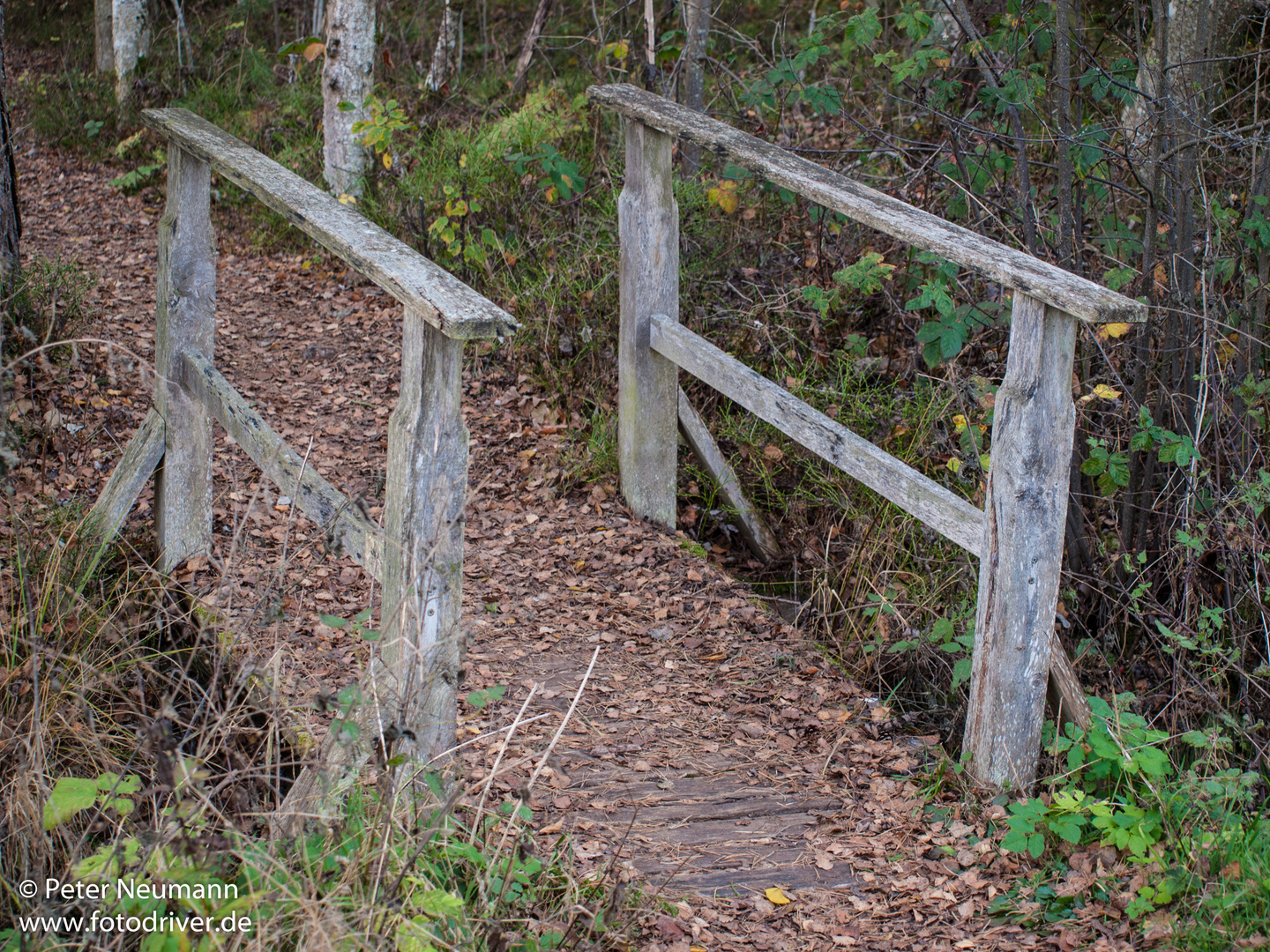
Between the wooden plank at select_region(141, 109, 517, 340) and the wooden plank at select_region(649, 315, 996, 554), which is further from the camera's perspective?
the wooden plank at select_region(649, 315, 996, 554)

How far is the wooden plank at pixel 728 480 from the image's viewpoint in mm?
4785

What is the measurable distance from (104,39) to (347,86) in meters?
4.89

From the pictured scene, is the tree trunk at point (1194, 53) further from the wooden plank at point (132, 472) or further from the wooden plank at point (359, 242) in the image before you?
the wooden plank at point (132, 472)

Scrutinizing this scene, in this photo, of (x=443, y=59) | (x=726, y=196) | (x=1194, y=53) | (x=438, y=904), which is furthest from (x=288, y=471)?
(x=443, y=59)

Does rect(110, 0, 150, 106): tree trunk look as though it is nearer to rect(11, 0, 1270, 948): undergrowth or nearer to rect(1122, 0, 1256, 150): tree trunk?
rect(11, 0, 1270, 948): undergrowth

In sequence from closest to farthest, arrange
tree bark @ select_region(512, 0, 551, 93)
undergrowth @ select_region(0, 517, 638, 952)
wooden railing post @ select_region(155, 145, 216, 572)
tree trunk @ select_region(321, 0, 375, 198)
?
1. undergrowth @ select_region(0, 517, 638, 952)
2. wooden railing post @ select_region(155, 145, 216, 572)
3. tree trunk @ select_region(321, 0, 375, 198)
4. tree bark @ select_region(512, 0, 551, 93)

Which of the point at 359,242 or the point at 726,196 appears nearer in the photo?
the point at 359,242

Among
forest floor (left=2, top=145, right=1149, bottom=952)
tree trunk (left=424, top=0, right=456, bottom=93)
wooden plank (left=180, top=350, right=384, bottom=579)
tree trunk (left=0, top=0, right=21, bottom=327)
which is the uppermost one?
tree trunk (left=424, top=0, right=456, bottom=93)

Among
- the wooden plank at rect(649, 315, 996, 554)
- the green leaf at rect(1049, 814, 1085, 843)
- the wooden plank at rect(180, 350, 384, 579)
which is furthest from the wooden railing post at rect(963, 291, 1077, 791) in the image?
the wooden plank at rect(180, 350, 384, 579)

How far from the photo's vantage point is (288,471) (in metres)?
3.32

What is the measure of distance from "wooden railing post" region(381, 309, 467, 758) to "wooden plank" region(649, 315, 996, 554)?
1.43 metres

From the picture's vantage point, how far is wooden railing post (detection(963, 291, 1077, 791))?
2807 mm

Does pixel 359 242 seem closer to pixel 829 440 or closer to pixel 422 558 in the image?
pixel 422 558

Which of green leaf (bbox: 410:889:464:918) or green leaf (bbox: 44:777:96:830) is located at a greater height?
green leaf (bbox: 44:777:96:830)
